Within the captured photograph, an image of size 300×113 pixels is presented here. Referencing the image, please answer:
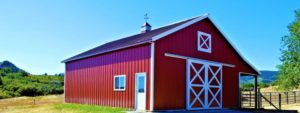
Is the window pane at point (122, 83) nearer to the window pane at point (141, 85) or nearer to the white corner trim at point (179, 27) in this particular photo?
the window pane at point (141, 85)

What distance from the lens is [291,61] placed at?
31.6 metres

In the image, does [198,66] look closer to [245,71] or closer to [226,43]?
[226,43]

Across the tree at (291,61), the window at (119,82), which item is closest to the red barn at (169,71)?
the window at (119,82)

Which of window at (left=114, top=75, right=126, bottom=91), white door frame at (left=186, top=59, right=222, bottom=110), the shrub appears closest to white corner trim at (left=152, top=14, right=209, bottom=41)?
white door frame at (left=186, top=59, right=222, bottom=110)

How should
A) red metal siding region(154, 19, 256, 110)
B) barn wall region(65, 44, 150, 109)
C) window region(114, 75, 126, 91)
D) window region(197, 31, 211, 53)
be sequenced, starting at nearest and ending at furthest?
red metal siding region(154, 19, 256, 110), barn wall region(65, 44, 150, 109), window region(114, 75, 126, 91), window region(197, 31, 211, 53)

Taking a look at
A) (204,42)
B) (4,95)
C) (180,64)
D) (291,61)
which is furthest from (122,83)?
(4,95)

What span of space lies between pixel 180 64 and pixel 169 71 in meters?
0.87

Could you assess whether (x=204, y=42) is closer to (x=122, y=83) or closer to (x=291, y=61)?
(x=122, y=83)

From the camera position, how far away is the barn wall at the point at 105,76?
53.6ft

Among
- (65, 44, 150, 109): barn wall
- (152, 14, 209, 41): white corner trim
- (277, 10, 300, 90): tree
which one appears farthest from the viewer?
(277, 10, 300, 90): tree

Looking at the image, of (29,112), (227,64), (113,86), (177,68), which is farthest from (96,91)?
(227,64)

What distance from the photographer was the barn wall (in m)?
16.3

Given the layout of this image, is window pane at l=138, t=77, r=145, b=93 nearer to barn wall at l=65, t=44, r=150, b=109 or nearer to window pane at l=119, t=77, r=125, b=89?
barn wall at l=65, t=44, r=150, b=109

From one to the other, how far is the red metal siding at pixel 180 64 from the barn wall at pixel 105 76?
1.78ft
